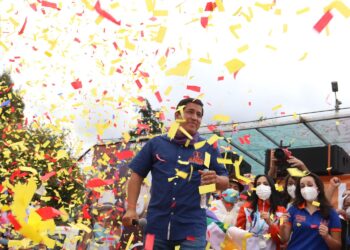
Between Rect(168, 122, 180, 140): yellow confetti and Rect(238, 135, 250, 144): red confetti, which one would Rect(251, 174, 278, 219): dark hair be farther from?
Rect(238, 135, 250, 144): red confetti

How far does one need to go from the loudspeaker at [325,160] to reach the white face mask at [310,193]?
287cm

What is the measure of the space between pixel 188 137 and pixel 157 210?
1.92 ft

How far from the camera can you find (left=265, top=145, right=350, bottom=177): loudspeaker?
797 centimetres

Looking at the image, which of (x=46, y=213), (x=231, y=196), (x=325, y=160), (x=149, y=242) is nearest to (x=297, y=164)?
(x=231, y=196)

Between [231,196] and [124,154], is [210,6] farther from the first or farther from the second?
[124,154]

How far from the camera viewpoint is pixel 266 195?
566cm

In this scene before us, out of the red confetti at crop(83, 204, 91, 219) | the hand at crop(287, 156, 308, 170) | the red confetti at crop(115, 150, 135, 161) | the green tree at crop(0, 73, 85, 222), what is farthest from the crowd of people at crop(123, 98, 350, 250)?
the red confetti at crop(83, 204, 91, 219)

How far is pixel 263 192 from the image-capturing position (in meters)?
5.64

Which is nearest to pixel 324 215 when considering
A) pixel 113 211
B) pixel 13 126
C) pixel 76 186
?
pixel 113 211

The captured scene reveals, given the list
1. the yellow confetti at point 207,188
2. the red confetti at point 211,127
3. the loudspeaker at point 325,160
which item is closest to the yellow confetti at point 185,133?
the yellow confetti at point 207,188

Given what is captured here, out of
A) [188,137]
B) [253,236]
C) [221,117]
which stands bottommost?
[253,236]

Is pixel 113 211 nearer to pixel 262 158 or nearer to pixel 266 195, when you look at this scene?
pixel 262 158

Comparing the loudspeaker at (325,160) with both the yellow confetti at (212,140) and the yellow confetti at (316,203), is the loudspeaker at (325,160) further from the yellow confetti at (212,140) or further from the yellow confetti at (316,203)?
the yellow confetti at (212,140)

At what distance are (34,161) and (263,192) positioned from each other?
10262mm
